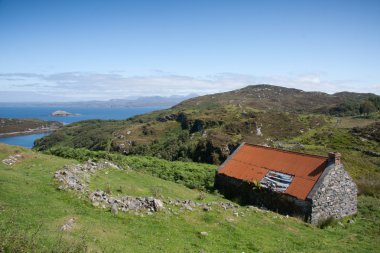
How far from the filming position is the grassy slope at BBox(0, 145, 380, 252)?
45.4 feet

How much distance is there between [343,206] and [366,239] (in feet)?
18.9

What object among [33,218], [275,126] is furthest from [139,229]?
[275,126]

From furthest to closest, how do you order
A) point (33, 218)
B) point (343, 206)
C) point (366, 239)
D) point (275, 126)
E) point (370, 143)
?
point (275, 126), point (370, 143), point (343, 206), point (366, 239), point (33, 218)

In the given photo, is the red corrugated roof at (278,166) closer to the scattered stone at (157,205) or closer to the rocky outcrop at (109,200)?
the scattered stone at (157,205)

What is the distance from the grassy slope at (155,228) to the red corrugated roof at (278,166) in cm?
361

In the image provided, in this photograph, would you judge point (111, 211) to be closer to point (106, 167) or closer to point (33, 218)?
point (33, 218)

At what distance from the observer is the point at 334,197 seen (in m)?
24.8

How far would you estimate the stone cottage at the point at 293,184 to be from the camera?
77.9ft

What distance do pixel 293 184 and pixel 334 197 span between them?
10.7 feet

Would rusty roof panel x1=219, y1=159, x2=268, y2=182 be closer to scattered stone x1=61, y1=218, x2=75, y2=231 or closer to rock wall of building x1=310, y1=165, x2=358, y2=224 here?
rock wall of building x1=310, y1=165, x2=358, y2=224

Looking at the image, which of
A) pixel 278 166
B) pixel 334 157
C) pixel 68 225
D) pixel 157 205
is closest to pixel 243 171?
pixel 278 166

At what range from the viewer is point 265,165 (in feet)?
93.5

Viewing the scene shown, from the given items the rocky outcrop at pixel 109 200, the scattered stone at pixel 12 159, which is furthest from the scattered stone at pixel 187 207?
the scattered stone at pixel 12 159

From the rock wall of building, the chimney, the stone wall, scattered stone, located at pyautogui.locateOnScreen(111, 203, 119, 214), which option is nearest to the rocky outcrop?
scattered stone, located at pyautogui.locateOnScreen(111, 203, 119, 214)
